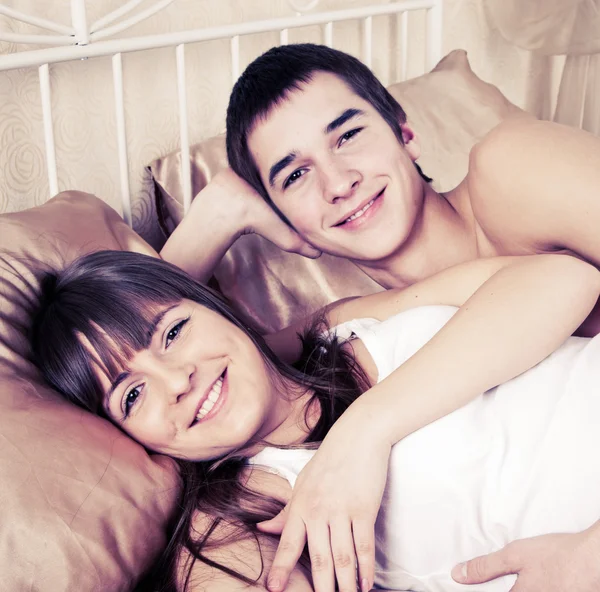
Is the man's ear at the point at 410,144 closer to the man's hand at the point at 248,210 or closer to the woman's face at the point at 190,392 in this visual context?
the man's hand at the point at 248,210

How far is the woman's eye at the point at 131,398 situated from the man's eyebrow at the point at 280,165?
0.50m

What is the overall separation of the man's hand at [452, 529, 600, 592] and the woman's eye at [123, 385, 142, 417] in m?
0.46

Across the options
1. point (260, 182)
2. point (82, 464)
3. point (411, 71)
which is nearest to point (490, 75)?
point (411, 71)

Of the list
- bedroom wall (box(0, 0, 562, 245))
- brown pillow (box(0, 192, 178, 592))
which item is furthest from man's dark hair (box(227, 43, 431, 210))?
brown pillow (box(0, 192, 178, 592))

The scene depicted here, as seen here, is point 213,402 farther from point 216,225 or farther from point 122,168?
point 122,168

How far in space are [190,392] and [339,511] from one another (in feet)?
0.83

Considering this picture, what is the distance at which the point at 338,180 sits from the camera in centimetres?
126

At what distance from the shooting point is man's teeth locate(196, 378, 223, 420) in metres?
0.99

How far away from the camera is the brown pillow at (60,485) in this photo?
0.78 m

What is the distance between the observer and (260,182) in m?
1.41

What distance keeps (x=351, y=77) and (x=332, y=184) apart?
247mm

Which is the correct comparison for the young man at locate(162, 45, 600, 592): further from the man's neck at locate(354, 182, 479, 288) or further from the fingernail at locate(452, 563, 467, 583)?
the fingernail at locate(452, 563, 467, 583)

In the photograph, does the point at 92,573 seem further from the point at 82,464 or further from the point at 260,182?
the point at 260,182

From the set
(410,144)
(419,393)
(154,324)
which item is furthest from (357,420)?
(410,144)
